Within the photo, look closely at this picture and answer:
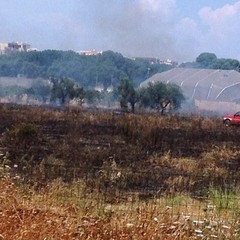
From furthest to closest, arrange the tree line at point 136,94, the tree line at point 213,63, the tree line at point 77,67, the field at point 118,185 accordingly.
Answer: the tree line at point 213,63 < the tree line at point 77,67 < the tree line at point 136,94 < the field at point 118,185

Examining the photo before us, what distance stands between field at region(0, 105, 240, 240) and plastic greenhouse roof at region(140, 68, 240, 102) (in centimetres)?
3250

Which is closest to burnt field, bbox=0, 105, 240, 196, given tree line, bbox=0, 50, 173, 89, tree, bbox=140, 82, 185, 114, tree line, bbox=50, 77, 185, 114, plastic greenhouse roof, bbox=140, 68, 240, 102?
tree line, bbox=50, 77, 185, 114

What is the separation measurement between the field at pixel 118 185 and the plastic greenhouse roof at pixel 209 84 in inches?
1279

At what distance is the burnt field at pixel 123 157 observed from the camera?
9617 millimetres

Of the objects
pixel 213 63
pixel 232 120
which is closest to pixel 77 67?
pixel 213 63

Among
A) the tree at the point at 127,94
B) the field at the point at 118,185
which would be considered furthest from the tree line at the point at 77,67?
the field at the point at 118,185

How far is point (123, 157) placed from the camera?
13867 millimetres

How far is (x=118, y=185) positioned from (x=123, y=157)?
419 centimetres

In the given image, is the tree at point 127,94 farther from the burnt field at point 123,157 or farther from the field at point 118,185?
the field at point 118,185

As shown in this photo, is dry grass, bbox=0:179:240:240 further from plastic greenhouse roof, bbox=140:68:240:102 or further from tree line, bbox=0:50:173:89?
tree line, bbox=0:50:173:89

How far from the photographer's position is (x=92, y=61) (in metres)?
72.9

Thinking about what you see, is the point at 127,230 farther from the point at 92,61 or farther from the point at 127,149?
the point at 92,61

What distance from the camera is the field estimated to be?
4559 mm

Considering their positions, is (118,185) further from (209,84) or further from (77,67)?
(77,67)
